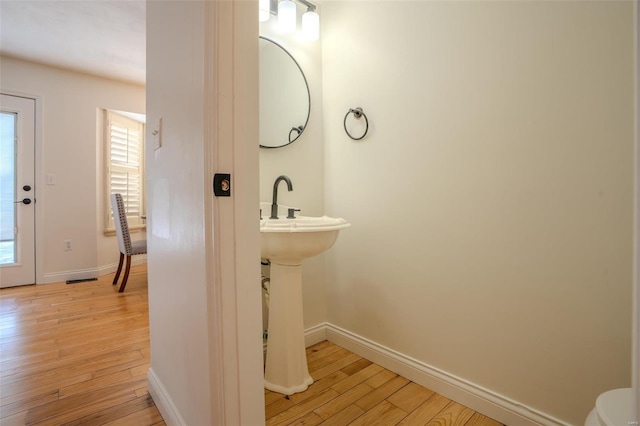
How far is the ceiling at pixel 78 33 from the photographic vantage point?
229cm

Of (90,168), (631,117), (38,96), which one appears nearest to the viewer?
(631,117)

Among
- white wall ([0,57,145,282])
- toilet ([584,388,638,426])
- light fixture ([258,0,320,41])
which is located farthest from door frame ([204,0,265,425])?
white wall ([0,57,145,282])

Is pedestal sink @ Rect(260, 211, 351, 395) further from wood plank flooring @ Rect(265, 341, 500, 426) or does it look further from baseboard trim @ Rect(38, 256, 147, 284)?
baseboard trim @ Rect(38, 256, 147, 284)

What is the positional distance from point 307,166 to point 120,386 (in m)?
1.54

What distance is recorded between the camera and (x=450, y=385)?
1.40 metres

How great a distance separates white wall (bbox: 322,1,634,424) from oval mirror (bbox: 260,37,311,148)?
11.3 inches

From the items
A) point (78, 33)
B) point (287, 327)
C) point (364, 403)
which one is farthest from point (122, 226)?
point (364, 403)

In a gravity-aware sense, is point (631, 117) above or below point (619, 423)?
above

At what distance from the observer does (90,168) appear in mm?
3518

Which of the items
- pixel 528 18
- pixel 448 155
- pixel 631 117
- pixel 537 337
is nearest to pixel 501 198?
pixel 448 155

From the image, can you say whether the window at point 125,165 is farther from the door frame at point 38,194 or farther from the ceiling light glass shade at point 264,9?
the ceiling light glass shade at point 264,9

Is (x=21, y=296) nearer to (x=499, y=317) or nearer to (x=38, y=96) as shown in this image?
(x=38, y=96)

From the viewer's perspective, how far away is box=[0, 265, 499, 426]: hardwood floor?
4.19 ft

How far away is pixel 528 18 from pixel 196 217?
140 cm
